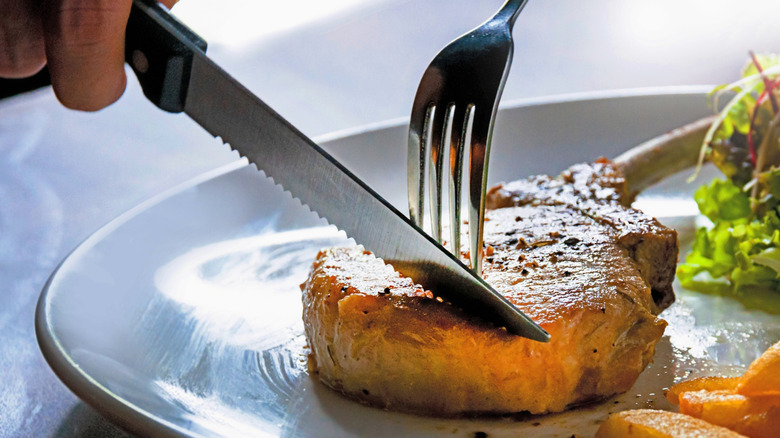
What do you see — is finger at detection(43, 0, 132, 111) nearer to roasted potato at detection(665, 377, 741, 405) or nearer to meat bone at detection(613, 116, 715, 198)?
roasted potato at detection(665, 377, 741, 405)

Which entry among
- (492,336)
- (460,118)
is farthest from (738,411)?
(460,118)

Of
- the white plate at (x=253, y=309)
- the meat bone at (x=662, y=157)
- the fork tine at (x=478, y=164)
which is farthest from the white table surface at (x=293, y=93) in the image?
the meat bone at (x=662, y=157)

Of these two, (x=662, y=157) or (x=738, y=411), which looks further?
(x=662, y=157)

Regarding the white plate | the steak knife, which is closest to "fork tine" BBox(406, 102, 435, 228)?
the steak knife

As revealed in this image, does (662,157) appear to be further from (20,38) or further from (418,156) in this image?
(20,38)

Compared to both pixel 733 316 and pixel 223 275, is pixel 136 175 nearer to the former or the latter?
pixel 223 275
